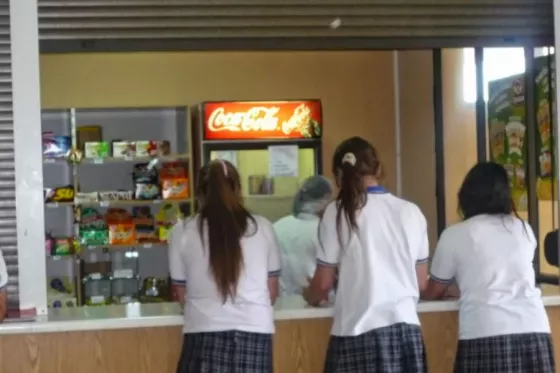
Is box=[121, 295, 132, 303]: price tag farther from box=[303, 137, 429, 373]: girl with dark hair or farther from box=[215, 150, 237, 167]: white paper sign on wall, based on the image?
box=[303, 137, 429, 373]: girl with dark hair

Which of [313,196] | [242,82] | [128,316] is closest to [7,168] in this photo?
[128,316]

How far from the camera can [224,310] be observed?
3248 millimetres

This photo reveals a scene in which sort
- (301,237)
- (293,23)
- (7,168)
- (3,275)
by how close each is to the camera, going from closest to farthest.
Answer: (3,275) < (7,168) < (293,23) < (301,237)

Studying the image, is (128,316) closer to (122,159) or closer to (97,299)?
(97,299)

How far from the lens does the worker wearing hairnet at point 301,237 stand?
15.6 ft

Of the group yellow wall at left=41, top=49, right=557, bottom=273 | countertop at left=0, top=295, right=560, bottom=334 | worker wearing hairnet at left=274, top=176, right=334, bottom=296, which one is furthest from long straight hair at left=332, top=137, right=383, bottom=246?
yellow wall at left=41, top=49, right=557, bottom=273

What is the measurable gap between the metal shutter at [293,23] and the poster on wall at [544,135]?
1.30 feet

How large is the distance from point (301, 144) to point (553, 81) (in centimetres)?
365

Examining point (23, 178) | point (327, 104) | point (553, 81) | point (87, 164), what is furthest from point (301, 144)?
point (23, 178)

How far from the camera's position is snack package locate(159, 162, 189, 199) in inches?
297

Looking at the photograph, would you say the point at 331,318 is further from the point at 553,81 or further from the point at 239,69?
the point at 239,69

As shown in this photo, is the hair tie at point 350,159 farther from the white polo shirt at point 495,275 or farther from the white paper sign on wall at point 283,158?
the white paper sign on wall at point 283,158

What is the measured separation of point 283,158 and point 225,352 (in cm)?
429

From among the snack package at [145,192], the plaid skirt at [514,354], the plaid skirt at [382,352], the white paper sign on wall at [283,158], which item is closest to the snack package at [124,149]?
the snack package at [145,192]
